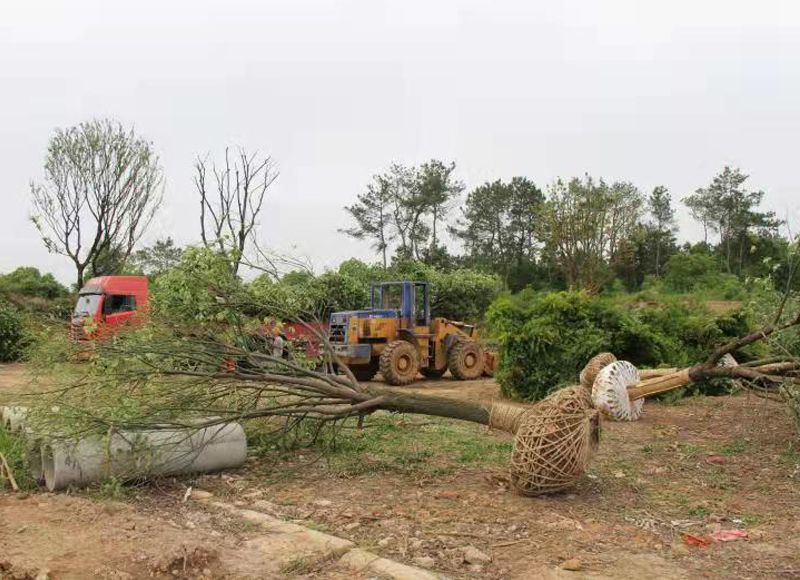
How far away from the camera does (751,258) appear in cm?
4019

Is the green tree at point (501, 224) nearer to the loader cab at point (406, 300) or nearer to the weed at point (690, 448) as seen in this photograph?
the loader cab at point (406, 300)

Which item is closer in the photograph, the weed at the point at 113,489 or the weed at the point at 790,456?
the weed at the point at 113,489

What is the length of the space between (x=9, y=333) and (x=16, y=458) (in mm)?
16324

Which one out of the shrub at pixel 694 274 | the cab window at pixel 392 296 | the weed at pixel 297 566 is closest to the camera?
the weed at pixel 297 566

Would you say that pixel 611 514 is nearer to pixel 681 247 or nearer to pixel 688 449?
pixel 688 449

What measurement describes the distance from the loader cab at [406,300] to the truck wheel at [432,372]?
3.41 feet

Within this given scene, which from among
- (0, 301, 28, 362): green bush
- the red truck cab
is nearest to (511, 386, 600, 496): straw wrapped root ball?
the red truck cab

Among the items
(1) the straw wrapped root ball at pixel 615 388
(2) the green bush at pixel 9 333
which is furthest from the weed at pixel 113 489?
(2) the green bush at pixel 9 333

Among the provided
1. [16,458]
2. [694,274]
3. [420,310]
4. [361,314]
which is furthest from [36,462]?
[694,274]

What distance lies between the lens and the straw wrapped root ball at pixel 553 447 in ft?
16.7

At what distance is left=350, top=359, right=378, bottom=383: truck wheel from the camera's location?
15.4 meters

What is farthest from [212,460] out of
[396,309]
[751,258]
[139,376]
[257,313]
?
[751,258]

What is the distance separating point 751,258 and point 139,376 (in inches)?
1604

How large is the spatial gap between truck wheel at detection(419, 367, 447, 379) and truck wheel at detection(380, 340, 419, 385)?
97cm
